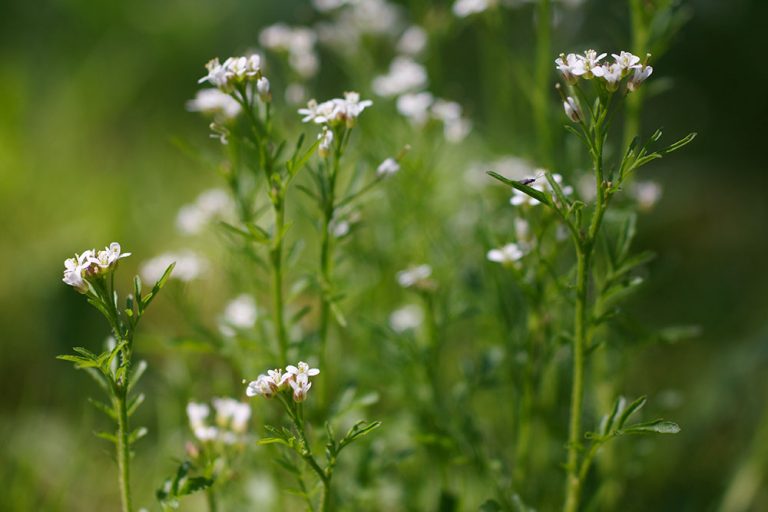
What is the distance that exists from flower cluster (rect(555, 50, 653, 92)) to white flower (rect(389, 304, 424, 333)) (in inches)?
36.3

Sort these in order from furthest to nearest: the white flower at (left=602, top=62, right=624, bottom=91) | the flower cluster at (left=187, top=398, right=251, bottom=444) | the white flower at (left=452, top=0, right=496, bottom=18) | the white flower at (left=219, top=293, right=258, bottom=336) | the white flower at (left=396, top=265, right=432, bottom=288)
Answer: the white flower at (left=452, top=0, right=496, bottom=18)
the white flower at (left=219, top=293, right=258, bottom=336)
the white flower at (left=396, top=265, right=432, bottom=288)
the flower cluster at (left=187, top=398, right=251, bottom=444)
the white flower at (left=602, top=62, right=624, bottom=91)

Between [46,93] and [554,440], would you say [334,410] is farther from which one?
[46,93]

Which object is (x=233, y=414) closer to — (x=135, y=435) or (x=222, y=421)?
(x=222, y=421)

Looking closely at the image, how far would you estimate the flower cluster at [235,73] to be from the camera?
1.43 metres

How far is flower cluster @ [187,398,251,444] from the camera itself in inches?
62.5

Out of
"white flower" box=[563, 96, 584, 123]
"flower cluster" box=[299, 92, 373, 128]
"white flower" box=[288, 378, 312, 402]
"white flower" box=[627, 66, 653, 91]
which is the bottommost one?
"white flower" box=[288, 378, 312, 402]

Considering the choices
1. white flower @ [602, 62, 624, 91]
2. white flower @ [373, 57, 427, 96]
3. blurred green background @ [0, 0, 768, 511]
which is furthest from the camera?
blurred green background @ [0, 0, 768, 511]

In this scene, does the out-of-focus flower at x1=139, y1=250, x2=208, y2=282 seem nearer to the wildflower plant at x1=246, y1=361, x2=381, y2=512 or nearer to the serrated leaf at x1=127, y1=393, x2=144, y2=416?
the serrated leaf at x1=127, y1=393, x2=144, y2=416

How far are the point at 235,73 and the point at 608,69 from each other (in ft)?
2.12

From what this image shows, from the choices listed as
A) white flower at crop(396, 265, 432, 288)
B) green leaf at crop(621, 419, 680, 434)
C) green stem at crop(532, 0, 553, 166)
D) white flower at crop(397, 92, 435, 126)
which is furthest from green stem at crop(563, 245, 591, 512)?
white flower at crop(397, 92, 435, 126)

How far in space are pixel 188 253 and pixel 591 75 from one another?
117 centimetres

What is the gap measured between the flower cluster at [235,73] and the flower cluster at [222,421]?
2.09ft

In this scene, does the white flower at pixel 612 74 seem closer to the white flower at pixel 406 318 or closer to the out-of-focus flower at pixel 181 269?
the white flower at pixel 406 318

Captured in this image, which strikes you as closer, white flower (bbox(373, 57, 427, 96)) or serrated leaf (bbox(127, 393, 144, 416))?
serrated leaf (bbox(127, 393, 144, 416))
